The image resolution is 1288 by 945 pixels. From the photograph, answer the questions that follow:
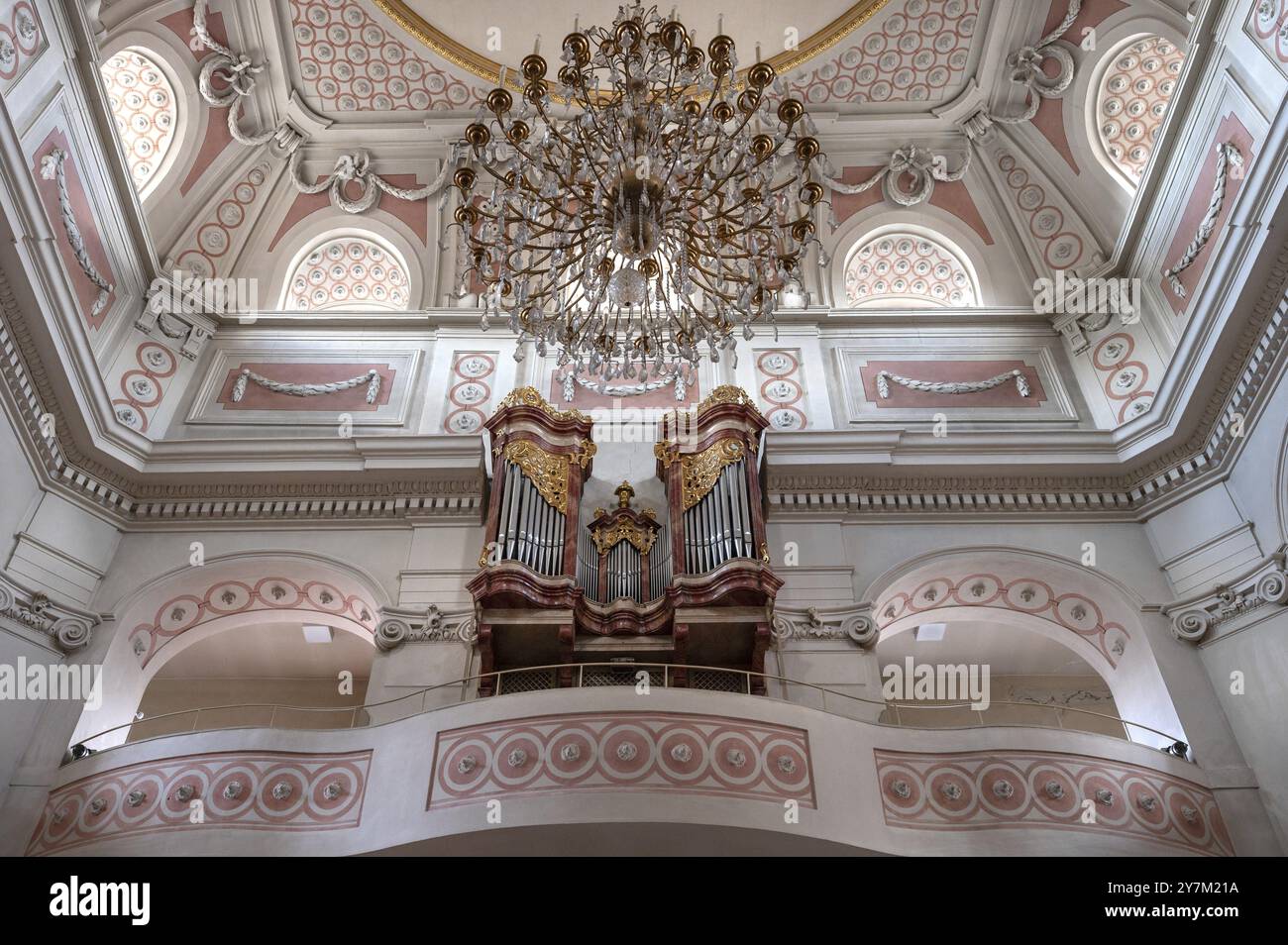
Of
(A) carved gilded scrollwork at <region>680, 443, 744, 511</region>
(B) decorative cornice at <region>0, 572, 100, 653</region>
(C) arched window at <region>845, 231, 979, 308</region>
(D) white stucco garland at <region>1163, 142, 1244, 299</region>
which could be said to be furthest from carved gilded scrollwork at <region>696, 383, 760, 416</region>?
(B) decorative cornice at <region>0, 572, 100, 653</region>

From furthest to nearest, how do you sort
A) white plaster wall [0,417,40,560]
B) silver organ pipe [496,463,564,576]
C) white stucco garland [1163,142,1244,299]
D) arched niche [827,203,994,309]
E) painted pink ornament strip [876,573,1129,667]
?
arched niche [827,203,994,309], painted pink ornament strip [876,573,1129,667], white stucco garland [1163,142,1244,299], silver organ pipe [496,463,564,576], white plaster wall [0,417,40,560]

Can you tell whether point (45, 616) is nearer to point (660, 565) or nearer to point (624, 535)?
point (624, 535)

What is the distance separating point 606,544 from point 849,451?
2502 mm

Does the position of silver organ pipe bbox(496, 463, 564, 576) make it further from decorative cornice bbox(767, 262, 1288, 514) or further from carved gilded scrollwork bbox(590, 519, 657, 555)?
decorative cornice bbox(767, 262, 1288, 514)

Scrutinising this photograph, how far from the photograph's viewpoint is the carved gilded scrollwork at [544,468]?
8.75 meters

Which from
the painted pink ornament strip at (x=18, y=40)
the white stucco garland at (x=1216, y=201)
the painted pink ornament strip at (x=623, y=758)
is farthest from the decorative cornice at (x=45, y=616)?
the white stucco garland at (x=1216, y=201)

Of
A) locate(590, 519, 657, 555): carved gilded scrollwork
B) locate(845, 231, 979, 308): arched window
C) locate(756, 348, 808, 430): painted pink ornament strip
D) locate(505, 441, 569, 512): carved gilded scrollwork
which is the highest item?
locate(845, 231, 979, 308): arched window

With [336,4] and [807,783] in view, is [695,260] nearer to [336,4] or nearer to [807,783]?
[807,783]

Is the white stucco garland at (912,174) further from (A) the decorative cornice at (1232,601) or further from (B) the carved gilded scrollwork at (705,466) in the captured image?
(A) the decorative cornice at (1232,601)

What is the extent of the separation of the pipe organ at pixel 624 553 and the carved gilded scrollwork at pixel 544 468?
11mm

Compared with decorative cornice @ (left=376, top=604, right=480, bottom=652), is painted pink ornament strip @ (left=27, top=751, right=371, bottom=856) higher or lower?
lower

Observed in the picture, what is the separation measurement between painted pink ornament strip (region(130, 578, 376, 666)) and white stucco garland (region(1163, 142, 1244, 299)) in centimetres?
803

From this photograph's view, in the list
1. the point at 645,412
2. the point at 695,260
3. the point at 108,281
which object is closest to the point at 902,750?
the point at 695,260

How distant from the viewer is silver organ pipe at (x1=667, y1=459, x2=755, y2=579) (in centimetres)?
822
